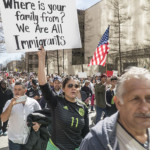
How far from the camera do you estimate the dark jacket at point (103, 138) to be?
1.18m

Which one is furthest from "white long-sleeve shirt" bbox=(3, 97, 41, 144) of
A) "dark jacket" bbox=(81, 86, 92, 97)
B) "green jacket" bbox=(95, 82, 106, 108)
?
"dark jacket" bbox=(81, 86, 92, 97)

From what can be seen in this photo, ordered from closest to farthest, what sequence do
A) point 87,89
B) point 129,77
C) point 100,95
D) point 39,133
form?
point 129,77
point 39,133
point 100,95
point 87,89

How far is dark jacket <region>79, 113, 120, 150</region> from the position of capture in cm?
118

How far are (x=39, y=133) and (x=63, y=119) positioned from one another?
0.73 metres

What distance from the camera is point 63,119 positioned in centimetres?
252

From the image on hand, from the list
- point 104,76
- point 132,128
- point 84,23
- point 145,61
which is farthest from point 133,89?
point 84,23

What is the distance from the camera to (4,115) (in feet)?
10.3

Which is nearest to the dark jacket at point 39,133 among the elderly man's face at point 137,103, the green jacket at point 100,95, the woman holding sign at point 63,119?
the woman holding sign at point 63,119

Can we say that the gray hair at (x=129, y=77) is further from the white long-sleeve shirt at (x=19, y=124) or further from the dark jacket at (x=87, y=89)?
the dark jacket at (x=87, y=89)

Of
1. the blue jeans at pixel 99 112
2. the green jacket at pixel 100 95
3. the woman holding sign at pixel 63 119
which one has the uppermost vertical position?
the woman holding sign at pixel 63 119

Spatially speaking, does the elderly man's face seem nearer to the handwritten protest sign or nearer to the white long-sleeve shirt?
the handwritten protest sign

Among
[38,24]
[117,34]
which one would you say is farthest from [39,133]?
[117,34]

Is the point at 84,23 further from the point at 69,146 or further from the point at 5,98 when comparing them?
the point at 69,146

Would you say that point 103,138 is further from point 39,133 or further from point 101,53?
point 101,53
